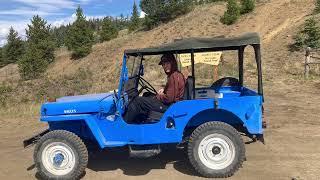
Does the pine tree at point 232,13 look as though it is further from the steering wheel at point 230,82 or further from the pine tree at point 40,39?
the steering wheel at point 230,82

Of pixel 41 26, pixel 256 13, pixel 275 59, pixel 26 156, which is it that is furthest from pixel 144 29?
pixel 26 156

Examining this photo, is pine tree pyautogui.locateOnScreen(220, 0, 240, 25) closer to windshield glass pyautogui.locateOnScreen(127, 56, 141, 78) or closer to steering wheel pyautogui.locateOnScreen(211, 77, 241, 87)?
steering wheel pyautogui.locateOnScreen(211, 77, 241, 87)

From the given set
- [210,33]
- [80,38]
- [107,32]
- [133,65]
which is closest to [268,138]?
[133,65]

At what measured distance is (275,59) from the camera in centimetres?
2492

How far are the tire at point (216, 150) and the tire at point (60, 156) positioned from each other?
159cm

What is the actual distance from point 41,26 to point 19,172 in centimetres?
5205

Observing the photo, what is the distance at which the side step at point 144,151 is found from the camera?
6.51m

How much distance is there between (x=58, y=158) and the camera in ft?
21.5

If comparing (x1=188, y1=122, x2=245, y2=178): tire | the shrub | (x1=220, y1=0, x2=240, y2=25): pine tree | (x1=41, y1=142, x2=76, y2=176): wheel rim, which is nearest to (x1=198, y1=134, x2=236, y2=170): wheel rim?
(x1=188, y1=122, x2=245, y2=178): tire

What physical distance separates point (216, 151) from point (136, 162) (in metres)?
1.59

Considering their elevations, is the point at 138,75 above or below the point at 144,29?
below

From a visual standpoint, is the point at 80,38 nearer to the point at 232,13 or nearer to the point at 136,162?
the point at 232,13

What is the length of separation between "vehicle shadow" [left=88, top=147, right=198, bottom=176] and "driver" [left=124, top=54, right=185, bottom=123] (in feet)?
2.75

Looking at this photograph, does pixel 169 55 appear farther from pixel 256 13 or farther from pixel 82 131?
pixel 256 13
